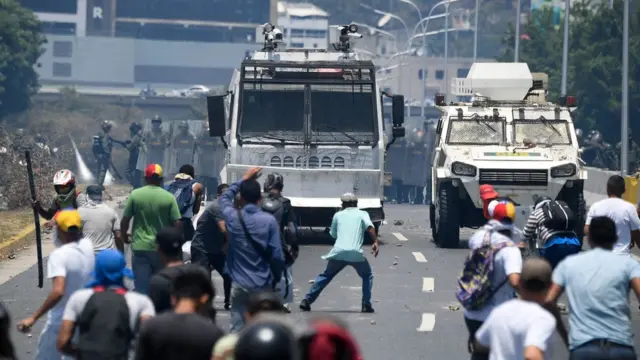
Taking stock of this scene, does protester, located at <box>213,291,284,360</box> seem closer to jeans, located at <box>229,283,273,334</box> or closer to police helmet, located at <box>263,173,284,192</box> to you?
jeans, located at <box>229,283,273,334</box>

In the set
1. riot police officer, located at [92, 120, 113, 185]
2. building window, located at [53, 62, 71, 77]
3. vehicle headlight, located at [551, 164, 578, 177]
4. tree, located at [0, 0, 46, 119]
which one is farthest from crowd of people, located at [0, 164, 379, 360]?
building window, located at [53, 62, 71, 77]

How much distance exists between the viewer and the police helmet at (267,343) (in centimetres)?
505

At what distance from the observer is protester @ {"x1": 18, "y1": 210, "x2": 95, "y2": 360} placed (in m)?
9.73

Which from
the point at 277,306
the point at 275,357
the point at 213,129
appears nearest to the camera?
the point at 275,357

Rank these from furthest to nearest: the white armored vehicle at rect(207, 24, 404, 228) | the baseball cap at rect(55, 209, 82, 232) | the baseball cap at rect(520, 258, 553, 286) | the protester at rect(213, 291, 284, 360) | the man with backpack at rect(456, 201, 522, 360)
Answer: the white armored vehicle at rect(207, 24, 404, 228) < the man with backpack at rect(456, 201, 522, 360) < the baseball cap at rect(55, 209, 82, 232) < the baseball cap at rect(520, 258, 553, 286) < the protester at rect(213, 291, 284, 360)

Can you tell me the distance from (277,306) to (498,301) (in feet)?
12.7

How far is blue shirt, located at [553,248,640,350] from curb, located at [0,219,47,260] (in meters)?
14.0

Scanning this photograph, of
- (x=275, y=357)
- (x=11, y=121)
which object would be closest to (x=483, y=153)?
(x=275, y=357)

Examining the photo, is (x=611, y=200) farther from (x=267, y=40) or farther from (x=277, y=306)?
(x=267, y=40)

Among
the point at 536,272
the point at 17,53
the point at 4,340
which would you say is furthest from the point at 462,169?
the point at 17,53

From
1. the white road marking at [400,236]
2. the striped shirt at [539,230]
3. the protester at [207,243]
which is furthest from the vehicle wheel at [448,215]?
the protester at [207,243]

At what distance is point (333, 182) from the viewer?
941 inches

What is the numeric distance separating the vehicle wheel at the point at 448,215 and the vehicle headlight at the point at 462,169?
0.43 m

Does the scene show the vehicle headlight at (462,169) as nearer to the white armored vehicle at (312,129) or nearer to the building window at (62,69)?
the white armored vehicle at (312,129)
